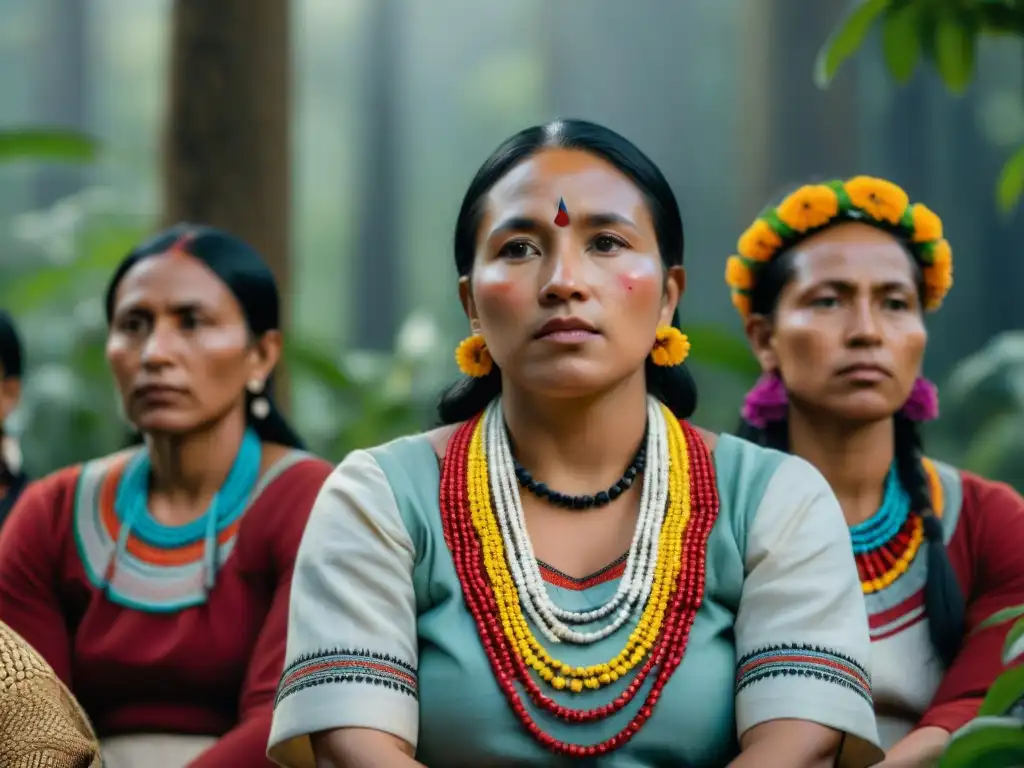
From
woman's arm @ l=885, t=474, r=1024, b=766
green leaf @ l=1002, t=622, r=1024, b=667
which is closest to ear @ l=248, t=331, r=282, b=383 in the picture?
woman's arm @ l=885, t=474, r=1024, b=766

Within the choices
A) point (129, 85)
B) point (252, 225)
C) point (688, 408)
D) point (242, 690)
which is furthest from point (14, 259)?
point (129, 85)

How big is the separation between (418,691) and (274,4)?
10.4 ft

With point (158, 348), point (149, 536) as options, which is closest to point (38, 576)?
point (149, 536)

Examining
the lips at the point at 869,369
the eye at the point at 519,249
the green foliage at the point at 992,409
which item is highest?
the eye at the point at 519,249

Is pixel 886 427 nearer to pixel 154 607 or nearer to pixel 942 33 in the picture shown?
pixel 942 33

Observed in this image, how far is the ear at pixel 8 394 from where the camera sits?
4094 mm

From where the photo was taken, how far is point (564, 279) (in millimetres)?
2404

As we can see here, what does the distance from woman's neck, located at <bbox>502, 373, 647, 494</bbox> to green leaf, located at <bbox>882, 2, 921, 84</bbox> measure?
3.39 ft

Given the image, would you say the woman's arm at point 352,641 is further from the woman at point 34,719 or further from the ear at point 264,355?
the ear at point 264,355

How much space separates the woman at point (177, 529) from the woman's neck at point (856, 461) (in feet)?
3.45

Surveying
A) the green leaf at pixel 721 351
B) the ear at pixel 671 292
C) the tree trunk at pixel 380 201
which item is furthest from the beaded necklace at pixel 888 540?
the tree trunk at pixel 380 201

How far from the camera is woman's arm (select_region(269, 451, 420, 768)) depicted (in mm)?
2291

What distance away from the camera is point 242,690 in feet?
10.5

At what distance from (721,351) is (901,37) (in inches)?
91.7
